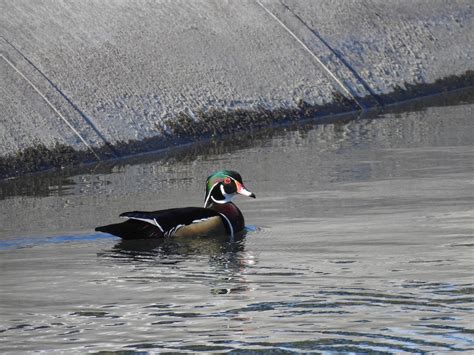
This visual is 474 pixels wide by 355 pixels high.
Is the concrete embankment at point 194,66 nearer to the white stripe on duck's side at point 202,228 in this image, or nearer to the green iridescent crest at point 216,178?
the green iridescent crest at point 216,178

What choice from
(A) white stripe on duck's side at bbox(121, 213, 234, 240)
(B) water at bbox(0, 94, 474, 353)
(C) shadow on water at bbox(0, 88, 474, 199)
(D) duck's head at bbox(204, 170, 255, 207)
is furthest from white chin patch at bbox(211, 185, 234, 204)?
(C) shadow on water at bbox(0, 88, 474, 199)

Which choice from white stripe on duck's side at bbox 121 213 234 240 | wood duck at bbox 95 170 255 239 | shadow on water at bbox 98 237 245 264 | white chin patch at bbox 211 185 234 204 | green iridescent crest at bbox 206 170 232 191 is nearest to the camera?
shadow on water at bbox 98 237 245 264

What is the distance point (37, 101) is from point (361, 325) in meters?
10.2

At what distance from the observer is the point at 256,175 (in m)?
16.5

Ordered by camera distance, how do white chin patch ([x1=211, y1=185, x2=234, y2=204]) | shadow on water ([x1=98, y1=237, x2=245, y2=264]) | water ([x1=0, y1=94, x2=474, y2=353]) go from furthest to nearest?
1. white chin patch ([x1=211, y1=185, x2=234, y2=204])
2. shadow on water ([x1=98, y1=237, x2=245, y2=264])
3. water ([x1=0, y1=94, x2=474, y2=353])

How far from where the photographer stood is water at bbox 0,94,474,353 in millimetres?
9477

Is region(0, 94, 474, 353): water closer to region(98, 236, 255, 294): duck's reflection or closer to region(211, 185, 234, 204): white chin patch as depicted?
region(98, 236, 255, 294): duck's reflection

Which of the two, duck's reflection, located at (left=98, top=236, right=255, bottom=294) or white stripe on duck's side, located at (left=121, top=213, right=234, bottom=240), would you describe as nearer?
duck's reflection, located at (left=98, top=236, right=255, bottom=294)

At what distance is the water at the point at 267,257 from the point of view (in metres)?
9.48

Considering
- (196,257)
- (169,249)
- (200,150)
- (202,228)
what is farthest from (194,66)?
(196,257)

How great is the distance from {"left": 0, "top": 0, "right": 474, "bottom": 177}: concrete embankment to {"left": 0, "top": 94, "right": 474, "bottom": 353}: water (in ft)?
2.85

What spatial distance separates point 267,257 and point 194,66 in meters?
9.24

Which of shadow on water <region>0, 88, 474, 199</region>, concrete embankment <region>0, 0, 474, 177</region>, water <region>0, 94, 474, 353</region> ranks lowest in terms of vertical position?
water <region>0, 94, 474, 353</region>

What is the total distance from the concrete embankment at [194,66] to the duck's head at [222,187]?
13.9 feet
